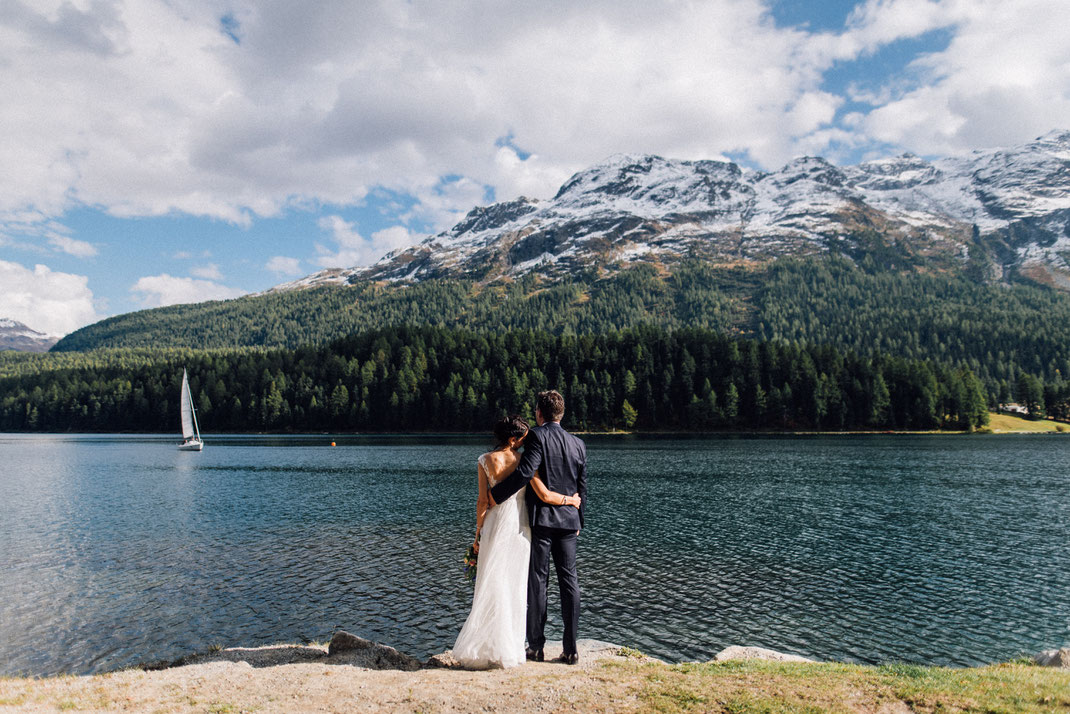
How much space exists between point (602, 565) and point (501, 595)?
19.9 m

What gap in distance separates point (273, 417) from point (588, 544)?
169 m

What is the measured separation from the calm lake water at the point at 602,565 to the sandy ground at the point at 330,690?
6696 mm

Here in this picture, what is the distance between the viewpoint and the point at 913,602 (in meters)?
25.7

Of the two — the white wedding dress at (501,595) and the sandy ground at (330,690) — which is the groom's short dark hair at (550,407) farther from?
the sandy ground at (330,690)

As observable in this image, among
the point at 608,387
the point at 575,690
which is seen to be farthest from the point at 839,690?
the point at 608,387

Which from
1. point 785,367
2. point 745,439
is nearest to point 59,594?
point 745,439

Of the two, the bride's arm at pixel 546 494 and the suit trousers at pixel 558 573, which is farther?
the suit trousers at pixel 558 573

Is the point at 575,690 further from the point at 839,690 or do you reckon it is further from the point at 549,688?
the point at 839,690

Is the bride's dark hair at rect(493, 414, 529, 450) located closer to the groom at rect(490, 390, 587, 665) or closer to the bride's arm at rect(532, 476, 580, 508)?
the groom at rect(490, 390, 587, 665)

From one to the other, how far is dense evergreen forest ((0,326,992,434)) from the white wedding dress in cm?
14423

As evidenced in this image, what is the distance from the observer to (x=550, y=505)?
12.7 m

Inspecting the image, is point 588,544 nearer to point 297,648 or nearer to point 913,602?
point 913,602

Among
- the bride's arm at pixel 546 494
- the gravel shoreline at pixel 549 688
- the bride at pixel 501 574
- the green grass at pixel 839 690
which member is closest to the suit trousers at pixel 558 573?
the bride at pixel 501 574

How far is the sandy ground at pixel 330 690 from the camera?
10672 mm
